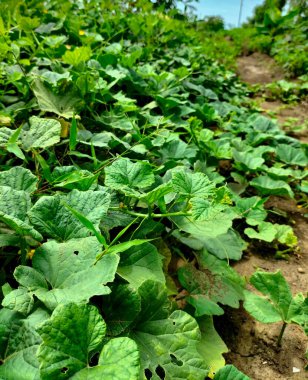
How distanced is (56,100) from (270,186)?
4.08 feet

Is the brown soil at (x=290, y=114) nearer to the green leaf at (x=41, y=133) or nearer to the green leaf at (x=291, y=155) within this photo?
the green leaf at (x=291, y=155)

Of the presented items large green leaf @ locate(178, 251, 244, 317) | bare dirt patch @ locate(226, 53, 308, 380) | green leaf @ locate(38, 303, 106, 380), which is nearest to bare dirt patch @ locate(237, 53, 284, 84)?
bare dirt patch @ locate(226, 53, 308, 380)

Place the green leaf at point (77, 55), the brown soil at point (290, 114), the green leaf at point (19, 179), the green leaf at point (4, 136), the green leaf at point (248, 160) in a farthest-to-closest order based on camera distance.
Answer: the brown soil at point (290, 114), the green leaf at point (248, 160), the green leaf at point (77, 55), the green leaf at point (4, 136), the green leaf at point (19, 179)

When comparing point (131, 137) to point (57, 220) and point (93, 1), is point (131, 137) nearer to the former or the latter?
point (57, 220)

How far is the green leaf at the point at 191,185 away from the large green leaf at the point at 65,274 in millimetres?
327

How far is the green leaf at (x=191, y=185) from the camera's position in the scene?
1090 mm

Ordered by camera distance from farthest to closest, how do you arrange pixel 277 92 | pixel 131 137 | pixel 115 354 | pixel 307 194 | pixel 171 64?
pixel 277 92 < pixel 171 64 < pixel 307 194 < pixel 131 137 < pixel 115 354

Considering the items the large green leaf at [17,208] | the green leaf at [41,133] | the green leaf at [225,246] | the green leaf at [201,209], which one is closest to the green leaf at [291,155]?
the green leaf at [225,246]

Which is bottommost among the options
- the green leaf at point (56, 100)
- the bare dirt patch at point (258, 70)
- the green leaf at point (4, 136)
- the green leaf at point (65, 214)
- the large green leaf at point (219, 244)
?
the large green leaf at point (219, 244)

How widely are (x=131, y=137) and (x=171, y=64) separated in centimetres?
206

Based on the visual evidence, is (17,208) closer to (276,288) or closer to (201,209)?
(201,209)

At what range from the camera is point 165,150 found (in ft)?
5.54

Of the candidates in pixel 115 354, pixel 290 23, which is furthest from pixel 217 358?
pixel 290 23

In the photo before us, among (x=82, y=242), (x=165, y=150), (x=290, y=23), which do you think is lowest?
(x=82, y=242)
